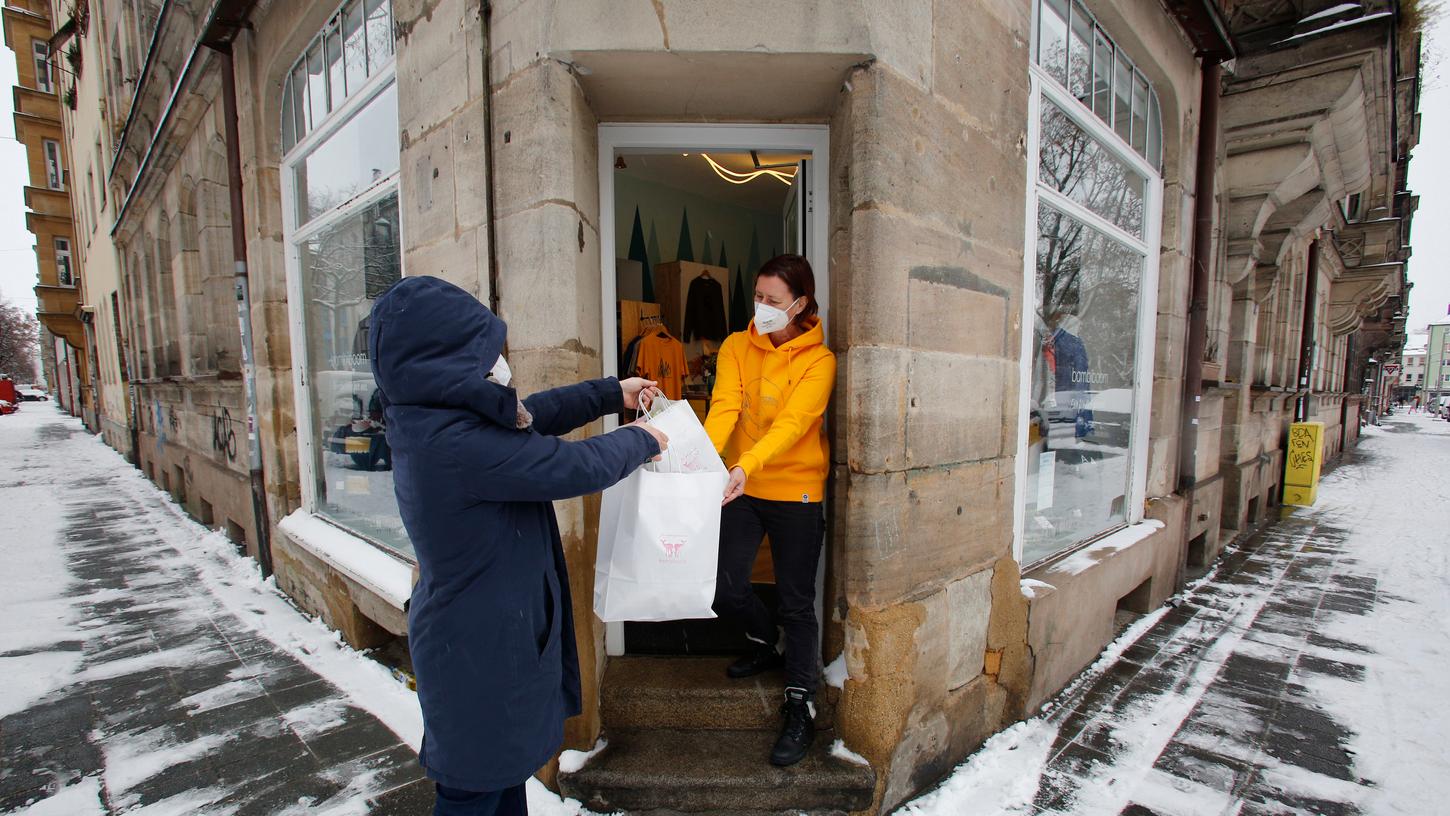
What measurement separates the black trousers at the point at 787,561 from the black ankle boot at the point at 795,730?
5 centimetres

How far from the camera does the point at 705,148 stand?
2701 millimetres

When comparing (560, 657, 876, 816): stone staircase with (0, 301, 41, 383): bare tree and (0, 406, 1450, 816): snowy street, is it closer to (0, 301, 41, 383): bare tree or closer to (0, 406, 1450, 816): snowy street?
(0, 406, 1450, 816): snowy street

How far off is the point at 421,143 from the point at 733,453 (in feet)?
6.60

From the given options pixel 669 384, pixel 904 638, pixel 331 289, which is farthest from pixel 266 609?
pixel 904 638

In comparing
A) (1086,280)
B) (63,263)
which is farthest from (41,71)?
(1086,280)

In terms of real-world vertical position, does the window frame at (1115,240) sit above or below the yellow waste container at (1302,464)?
above

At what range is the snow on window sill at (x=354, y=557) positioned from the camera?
3115 mm

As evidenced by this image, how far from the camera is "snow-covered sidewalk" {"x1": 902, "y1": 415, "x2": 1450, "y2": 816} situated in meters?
2.46

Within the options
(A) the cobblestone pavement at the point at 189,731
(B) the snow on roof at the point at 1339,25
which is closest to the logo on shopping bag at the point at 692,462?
(A) the cobblestone pavement at the point at 189,731

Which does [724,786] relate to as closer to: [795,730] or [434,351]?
[795,730]

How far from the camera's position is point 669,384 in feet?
15.3

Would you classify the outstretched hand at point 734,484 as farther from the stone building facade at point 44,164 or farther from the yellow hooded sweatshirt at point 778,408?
the stone building facade at point 44,164

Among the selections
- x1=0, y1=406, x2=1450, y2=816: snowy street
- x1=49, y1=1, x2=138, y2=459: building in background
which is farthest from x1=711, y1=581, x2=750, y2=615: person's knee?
x1=49, y1=1, x2=138, y2=459: building in background

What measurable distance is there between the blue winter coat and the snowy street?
100 centimetres
